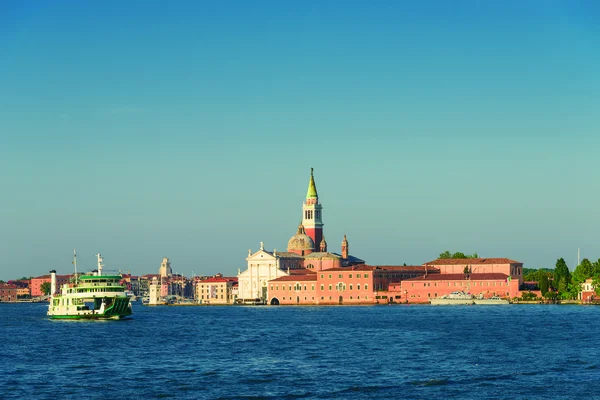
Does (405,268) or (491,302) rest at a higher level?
(405,268)

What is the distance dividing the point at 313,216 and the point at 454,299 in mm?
41532

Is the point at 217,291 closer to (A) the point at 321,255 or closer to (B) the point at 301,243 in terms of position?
(B) the point at 301,243

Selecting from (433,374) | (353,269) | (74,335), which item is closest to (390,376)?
(433,374)

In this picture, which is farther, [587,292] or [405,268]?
[405,268]

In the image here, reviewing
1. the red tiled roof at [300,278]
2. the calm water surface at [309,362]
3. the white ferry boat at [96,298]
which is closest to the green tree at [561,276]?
the red tiled roof at [300,278]

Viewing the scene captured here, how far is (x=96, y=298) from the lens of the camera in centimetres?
8844

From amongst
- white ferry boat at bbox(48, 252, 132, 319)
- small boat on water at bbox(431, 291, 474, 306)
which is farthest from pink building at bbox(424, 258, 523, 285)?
white ferry boat at bbox(48, 252, 132, 319)

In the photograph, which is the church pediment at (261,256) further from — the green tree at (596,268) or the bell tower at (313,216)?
the green tree at (596,268)

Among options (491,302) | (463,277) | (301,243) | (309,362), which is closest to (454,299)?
(491,302)

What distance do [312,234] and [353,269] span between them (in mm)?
27127

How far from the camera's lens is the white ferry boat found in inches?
3469

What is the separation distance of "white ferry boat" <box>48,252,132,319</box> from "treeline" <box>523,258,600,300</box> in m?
61.0

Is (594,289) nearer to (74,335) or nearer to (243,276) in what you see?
(243,276)

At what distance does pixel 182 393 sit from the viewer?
37406mm
